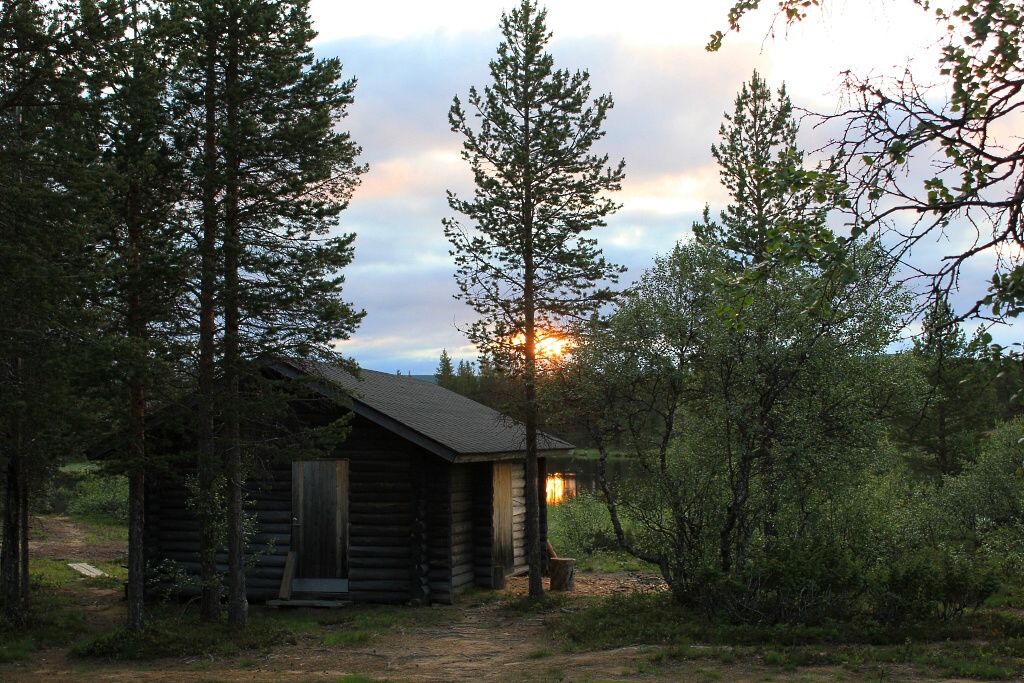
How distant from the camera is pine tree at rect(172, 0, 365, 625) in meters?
14.2

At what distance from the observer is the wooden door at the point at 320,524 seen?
18.0 meters

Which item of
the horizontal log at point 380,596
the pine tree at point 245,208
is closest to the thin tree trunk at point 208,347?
the pine tree at point 245,208

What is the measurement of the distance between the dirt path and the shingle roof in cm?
344

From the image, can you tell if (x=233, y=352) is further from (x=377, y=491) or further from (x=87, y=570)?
(x=87, y=570)

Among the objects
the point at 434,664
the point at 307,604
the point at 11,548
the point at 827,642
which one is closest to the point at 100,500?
the point at 307,604

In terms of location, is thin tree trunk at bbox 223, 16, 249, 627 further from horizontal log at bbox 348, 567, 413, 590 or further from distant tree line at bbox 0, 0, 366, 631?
horizontal log at bbox 348, 567, 413, 590

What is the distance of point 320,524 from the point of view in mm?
18109

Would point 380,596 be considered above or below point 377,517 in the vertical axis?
below

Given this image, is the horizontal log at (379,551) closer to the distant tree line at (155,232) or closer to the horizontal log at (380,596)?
the horizontal log at (380,596)

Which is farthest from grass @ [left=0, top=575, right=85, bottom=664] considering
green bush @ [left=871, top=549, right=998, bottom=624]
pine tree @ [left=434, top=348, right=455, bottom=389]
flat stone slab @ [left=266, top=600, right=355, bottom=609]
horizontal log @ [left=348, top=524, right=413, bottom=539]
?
pine tree @ [left=434, top=348, right=455, bottom=389]

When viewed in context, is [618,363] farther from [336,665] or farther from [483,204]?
[336,665]

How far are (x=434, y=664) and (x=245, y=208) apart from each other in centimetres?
805

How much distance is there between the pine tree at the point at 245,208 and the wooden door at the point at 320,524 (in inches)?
126

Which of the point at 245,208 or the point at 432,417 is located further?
the point at 432,417
